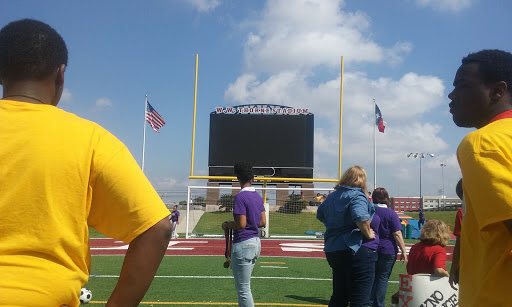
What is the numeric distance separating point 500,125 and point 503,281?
0.53 m

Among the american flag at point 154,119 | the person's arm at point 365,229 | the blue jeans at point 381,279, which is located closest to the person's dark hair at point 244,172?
the person's arm at point 365,229

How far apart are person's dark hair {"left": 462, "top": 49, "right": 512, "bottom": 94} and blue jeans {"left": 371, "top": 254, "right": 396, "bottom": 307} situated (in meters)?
4.71

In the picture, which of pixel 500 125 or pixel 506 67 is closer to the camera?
pixel 500 125

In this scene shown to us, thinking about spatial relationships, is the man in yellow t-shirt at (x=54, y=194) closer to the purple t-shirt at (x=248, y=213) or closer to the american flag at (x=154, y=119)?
the purple t-shirt at (x=248, y=213)

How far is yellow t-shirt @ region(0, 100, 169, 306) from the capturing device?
4.46ft

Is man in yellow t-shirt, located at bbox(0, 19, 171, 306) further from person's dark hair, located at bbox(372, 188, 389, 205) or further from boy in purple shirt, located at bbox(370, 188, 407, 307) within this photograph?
person's dark hair, located at bbox(372, 188, 389, 205)

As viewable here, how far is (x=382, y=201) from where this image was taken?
6457mm

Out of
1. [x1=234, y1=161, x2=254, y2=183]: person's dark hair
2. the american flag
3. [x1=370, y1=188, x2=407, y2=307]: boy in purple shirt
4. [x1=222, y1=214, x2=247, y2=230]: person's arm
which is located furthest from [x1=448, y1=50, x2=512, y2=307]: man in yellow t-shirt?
the american flag

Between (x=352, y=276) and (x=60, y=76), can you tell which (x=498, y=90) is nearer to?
(x=60, y=76)

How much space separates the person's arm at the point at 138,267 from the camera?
1.48 meters

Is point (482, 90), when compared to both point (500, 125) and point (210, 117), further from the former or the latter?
point (210, 117)

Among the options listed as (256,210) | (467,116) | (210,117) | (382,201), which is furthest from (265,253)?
(467,116)

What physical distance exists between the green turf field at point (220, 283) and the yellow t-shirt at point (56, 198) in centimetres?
578

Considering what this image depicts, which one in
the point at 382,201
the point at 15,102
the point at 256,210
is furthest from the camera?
the point at 382,201
